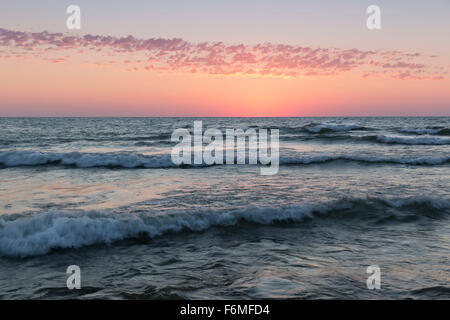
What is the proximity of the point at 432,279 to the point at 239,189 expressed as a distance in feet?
22.1

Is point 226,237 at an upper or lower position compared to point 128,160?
lower

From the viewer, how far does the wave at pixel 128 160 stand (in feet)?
59.9

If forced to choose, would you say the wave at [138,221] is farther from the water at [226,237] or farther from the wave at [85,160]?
the wave at [85,160]

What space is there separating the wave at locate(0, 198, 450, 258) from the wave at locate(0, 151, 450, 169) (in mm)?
9413

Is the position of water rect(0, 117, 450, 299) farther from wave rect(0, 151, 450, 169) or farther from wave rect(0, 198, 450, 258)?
wave rect(0, 151, 450, 169)

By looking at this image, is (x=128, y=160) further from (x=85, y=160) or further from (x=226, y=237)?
(x=226, y=237)

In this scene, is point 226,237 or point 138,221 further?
point 138,221

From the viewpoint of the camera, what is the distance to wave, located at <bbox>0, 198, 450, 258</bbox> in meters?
6.28

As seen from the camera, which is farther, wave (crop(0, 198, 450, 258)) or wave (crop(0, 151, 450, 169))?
wave (crop(0, 151, 450, 169))

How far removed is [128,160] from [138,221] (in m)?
12.2

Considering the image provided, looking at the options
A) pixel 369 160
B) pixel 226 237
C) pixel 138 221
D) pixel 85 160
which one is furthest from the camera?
pixel 85 160

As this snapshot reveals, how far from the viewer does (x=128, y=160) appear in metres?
18.8

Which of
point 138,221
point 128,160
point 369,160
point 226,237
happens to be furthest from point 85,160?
point 369,160

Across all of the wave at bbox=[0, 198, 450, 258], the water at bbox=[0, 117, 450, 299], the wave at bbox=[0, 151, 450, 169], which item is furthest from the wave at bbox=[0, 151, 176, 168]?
the wave at bbox=[0, 198, 450, 258]
